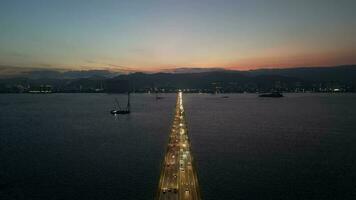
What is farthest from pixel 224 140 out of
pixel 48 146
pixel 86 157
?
pixel 48 146

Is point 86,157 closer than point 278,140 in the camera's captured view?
Yes

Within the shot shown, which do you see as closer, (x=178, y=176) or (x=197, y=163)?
(x=178, y=176)

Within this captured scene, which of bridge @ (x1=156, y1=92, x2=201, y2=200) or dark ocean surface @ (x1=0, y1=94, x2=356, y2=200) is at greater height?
bridge @ (x1=156, y1=92, x2=201, y2=200)

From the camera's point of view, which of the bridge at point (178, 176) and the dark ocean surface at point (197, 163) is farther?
the dark ocean surface at point (197, 163)

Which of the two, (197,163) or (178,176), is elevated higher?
(178,176)

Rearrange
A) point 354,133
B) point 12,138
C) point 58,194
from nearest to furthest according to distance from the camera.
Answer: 1. point 58,194
2. point 12,138
3. point 354,133

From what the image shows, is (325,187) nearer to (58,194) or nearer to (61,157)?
(58,194)

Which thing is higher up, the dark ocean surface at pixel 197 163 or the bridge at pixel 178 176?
the bridge at pixel 178 176

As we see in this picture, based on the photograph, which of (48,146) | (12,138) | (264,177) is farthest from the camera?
(12,138)
